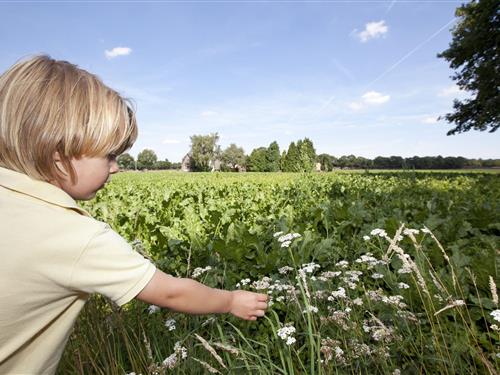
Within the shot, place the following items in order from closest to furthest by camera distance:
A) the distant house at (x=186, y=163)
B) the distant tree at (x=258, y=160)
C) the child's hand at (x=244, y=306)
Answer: the child's hand at (x=244, y=306), the distant tree at (x=258, y=160), the distant house at (x=186, y=163)

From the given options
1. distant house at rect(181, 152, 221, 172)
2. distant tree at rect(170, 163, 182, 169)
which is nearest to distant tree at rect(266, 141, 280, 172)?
distant house at rect(181, 152, 221, 172)

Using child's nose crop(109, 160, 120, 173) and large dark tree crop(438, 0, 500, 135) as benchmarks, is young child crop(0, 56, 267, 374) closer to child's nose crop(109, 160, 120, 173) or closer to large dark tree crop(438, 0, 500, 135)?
child's nose crop(109, 160, 120, 173)

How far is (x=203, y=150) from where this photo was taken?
113 meters

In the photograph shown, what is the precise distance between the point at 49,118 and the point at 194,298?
95 cm

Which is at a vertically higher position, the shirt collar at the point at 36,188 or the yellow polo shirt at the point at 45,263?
the shirt collar at the point at 36,188

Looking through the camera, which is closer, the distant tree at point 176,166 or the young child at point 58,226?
the young child at point 58,226

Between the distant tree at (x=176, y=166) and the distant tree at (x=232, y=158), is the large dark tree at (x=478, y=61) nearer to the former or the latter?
the distant tree at (x=232, y=158)

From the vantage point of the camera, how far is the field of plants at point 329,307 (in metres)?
1.68

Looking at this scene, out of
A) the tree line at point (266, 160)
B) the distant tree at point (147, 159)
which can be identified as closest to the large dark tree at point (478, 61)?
the tree line at point (266, 160)

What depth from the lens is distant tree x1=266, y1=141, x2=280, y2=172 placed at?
10588 cm

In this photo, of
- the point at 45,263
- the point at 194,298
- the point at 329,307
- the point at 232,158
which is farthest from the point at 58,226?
the point at 232,158

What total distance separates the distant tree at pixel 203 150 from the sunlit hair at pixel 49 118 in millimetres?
110390

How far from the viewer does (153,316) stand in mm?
2500

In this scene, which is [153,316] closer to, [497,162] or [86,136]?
[86,136]
